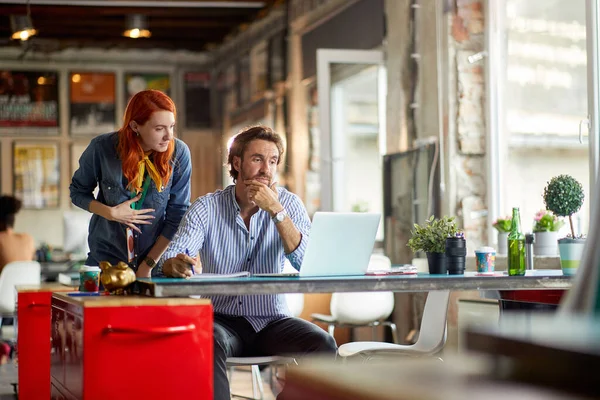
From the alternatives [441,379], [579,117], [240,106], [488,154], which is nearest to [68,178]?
[240,106]

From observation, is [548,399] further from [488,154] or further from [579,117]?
[488,154]

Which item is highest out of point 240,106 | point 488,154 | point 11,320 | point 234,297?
point 240,106

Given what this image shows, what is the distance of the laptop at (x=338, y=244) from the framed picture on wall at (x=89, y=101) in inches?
403

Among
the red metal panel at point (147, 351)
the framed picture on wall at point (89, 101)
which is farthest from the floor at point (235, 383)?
the framed picture on wall at point (89, 101)

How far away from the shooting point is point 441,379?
41.1 inches

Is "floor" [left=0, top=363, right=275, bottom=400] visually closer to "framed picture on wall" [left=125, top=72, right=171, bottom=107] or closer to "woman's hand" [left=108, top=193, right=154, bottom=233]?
"woman's hand" [left=108, top=193, right=154, bottom=233]

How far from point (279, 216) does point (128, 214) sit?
62 cm

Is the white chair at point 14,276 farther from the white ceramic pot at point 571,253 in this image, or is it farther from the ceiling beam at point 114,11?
the white ceramic pot at point 571,253

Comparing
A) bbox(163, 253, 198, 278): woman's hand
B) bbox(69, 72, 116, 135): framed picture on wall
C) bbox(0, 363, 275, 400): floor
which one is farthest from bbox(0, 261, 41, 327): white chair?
bbox(69, 72, 116, 135): framed picture on wall

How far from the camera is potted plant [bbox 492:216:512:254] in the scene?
5164 millimetres

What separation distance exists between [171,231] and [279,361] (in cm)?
71

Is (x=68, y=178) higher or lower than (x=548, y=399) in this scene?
higher

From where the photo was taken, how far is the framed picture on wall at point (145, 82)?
42.9ft

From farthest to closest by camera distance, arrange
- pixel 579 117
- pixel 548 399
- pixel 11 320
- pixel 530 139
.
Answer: pixel 11 320, pixel 530 139, pixel 579 117, pixel 548 399
